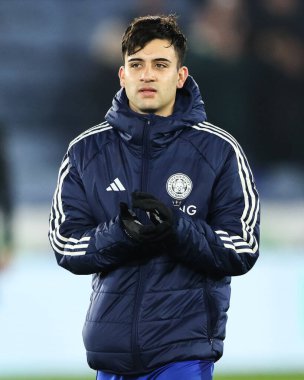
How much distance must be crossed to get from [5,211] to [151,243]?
519 centimetres

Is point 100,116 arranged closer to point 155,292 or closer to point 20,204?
point 20,204

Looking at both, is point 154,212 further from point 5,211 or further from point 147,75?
point 5,211

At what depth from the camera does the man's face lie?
3.78 metres

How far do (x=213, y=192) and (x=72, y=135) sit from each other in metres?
5.28

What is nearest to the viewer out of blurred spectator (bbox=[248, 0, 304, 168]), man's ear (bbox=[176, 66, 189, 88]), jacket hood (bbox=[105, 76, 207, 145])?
jacket hood (bbox=[105, 76, 207, 145])

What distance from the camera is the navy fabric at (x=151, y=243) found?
3.62 meters

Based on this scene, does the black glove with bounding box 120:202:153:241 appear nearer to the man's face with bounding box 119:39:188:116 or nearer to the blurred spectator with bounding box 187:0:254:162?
the man's face with bounding box 119:39:188:116

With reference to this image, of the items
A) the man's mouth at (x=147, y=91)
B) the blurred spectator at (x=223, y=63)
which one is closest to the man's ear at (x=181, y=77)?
the man's mouth at (x=147, y=91)

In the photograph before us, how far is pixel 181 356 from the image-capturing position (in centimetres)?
364

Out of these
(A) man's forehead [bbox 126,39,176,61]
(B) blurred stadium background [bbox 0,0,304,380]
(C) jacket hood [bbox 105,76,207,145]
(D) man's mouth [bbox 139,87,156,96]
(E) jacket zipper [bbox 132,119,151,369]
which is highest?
(B) blurred stadium background [bbox 0,0,304,380]

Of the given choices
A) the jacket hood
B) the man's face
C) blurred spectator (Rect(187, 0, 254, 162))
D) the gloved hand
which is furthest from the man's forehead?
blurred spectator (Rect(187, 0, 254, 162))

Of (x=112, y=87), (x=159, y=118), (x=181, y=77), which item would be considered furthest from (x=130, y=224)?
(x=112, y=87)

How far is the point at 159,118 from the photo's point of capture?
375cm

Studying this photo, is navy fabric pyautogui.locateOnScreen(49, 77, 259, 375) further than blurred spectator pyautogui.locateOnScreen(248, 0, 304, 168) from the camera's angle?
No
